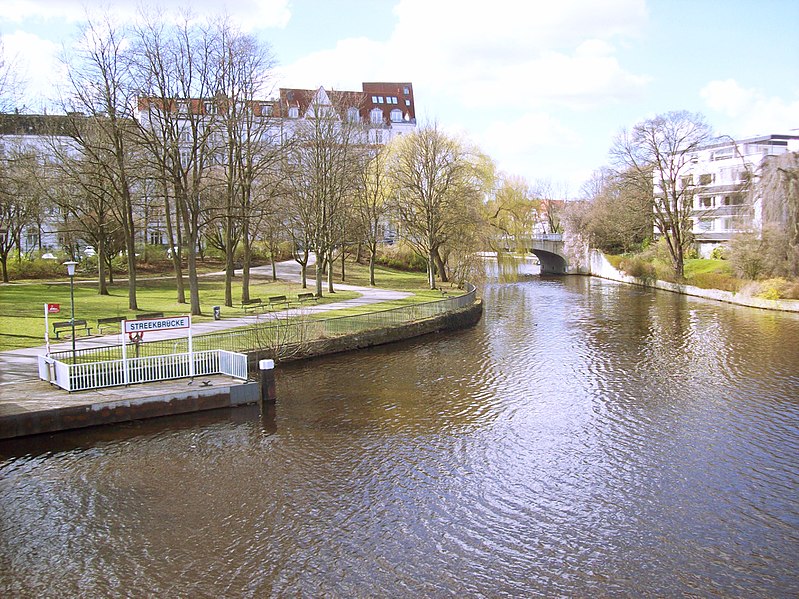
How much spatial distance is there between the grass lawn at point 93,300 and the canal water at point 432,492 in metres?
10.5

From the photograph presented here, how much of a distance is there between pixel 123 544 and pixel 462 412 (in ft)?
33.1

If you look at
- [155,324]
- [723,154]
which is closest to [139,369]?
[155,324]

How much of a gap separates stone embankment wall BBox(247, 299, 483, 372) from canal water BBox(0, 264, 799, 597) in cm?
165

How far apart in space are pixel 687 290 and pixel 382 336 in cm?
2866

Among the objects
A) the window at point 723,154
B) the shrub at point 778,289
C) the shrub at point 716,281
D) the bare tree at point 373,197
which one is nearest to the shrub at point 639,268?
the shrub at point 716,281

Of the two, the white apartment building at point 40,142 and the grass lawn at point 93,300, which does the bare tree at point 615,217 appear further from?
the white apartment building at point 40,142

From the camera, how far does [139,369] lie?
19.5 meters

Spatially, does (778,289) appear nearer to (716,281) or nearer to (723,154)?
(716,281)

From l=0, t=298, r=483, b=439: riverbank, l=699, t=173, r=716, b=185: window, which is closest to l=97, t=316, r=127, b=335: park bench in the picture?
l=0, t=298, r=483, b=439: riverbank

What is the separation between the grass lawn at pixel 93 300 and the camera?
26723 mm

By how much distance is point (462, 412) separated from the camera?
63.2 feet

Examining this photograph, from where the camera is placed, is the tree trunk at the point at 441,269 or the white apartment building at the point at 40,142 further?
the tree trunk at the point at 441,269

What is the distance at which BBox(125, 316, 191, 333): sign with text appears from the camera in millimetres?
19031

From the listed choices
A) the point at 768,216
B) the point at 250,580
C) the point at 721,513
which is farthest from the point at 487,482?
the point at 768,216
